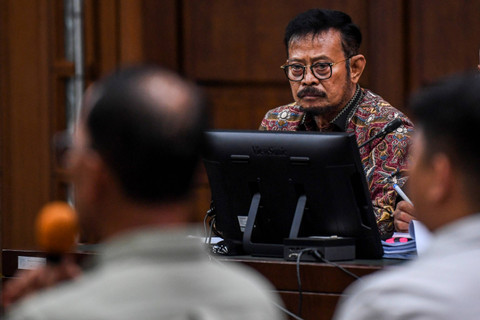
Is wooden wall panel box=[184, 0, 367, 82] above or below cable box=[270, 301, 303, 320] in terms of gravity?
above

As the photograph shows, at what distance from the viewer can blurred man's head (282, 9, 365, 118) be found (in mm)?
3094

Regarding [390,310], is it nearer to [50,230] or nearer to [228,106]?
[50,230]

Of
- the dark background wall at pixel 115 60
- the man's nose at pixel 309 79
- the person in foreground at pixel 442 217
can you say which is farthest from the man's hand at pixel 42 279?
the dark background wall at pixel 115 60

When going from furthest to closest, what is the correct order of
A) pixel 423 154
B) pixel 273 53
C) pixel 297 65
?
1. pixel 273 53
2. pixel 297 65
3. pixel 423 154

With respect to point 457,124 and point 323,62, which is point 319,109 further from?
point 457,124

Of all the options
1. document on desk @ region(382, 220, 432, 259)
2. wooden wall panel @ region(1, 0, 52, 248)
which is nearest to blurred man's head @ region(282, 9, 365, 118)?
document on desk @ region(382, 220, 432, 259)

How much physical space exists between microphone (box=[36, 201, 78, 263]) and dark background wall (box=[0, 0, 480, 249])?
294 cm

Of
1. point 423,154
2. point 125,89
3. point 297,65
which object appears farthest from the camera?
point 297,65

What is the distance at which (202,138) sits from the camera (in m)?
1.01

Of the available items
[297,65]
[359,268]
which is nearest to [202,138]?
[359,268]

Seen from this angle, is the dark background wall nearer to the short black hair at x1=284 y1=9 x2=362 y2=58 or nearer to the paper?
the short black hair at x1=284 y1=9 x2=362 y2=58

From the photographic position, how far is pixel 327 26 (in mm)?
3135

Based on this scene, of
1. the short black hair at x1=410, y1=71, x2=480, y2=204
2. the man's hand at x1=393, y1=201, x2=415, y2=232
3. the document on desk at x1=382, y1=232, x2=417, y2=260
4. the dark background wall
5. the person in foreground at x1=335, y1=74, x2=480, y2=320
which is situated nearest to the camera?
the person in foreground at x1=335, y1=74, x2=480, y2=320

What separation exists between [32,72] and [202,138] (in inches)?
127
